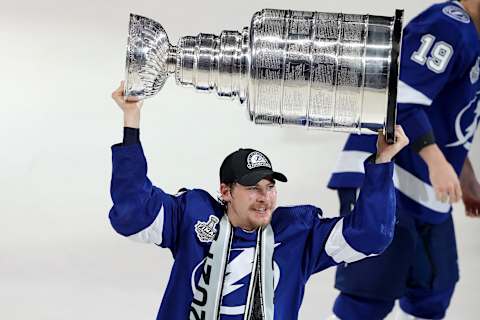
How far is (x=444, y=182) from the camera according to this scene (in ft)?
8.52

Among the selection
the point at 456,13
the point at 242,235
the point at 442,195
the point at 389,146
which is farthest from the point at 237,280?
the point at 456,13

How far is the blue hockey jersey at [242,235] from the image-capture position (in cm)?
192

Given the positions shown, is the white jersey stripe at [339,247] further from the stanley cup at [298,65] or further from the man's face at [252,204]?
the stanley cup at [298,65]

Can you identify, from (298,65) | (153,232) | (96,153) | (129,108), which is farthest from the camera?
(96,153)

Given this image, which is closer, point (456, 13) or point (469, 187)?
point (456, 13)

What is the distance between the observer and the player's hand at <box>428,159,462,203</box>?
8.49ft

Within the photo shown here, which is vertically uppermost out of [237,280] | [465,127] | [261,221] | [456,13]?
[456,13]

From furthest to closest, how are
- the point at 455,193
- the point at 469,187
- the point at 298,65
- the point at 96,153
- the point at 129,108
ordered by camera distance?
the point at 96,153 → the point at 469,187 → the point at 455,193 → the point at 129,108 → the point at 298,65

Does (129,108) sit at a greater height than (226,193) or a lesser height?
greater

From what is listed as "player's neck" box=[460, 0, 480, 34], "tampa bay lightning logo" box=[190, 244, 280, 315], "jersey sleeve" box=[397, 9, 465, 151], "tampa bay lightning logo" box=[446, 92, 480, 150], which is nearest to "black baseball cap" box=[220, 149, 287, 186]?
"tampa bay lightning logo" box=[190, 244, 280, 315]

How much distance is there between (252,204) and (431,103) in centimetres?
86

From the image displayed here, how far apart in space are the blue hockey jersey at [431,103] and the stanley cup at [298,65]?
2.87ft

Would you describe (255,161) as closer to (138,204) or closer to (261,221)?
(261,221)

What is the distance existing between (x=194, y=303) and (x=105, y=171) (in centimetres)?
168
